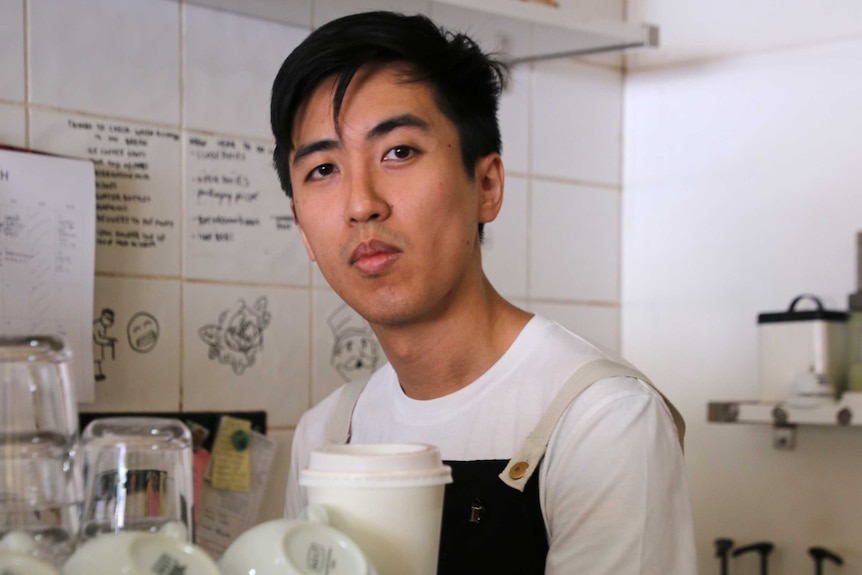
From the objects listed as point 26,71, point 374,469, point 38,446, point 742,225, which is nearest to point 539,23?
point 742,225

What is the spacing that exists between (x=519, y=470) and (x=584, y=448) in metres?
0.07

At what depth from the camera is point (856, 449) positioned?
165cm

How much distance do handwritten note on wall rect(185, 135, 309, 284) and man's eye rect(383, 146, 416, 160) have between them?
22.9 inches

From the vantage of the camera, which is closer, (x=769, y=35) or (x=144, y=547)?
(x=144, y=547)

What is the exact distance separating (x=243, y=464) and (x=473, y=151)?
686 mm

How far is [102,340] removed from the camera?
1.45 m

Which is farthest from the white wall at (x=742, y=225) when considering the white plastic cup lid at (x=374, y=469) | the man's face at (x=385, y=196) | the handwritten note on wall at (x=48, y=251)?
the white plastic cup lid at (x=374, y=469)

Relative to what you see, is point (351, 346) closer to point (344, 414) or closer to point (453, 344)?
point (344, 414)

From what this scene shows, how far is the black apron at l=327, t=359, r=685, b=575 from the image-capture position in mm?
1008

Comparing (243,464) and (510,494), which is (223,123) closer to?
(243,464)

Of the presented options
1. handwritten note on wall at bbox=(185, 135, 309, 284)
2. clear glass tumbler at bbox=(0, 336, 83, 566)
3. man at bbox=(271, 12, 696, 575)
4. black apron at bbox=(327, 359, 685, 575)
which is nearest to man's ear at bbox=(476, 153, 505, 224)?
man at bbox=(271, 12, 696, 575)

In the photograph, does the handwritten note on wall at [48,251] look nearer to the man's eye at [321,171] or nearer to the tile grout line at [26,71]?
the tile grout line at [26,71]

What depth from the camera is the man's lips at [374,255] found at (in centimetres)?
103

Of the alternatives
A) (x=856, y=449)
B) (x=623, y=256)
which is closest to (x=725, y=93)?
(x=623, y=256)
